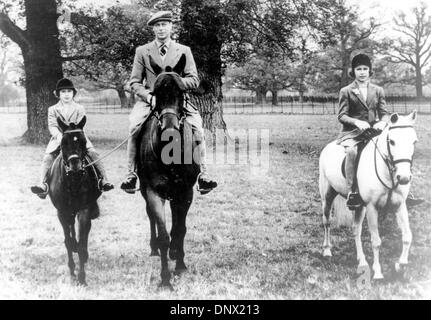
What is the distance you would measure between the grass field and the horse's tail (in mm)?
153

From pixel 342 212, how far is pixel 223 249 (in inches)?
83.8

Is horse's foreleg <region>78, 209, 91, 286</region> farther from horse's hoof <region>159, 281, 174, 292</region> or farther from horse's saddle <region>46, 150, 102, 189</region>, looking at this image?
horse's hoof <region>159, 281, 174, 292</region>

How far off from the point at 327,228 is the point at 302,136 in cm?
1250

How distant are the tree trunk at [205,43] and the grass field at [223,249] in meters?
4.01

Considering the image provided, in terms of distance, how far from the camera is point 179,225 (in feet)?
21.7

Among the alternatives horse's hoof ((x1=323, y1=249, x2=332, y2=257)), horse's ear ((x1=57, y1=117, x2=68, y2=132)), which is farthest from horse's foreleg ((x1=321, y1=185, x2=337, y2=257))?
horse's ear ((x1=57, y1=117, x2=68, y2=132))

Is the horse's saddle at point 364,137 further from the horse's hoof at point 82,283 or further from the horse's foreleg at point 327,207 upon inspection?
the horse's hoof at point 82,283

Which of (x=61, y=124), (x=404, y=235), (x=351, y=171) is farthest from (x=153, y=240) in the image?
(x=404, y=235)

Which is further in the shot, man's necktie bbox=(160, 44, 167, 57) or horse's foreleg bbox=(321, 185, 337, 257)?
horse's foreleg bbox=(321, 185, 337, 257)

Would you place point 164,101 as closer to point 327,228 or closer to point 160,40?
point 160,40

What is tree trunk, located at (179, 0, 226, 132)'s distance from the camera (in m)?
12.5

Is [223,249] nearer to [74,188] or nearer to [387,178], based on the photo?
[74,188]

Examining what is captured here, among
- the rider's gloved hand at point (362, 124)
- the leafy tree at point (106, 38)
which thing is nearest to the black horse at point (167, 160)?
the rider's gloved hand at point (362, 124)

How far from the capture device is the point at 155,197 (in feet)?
20.1
